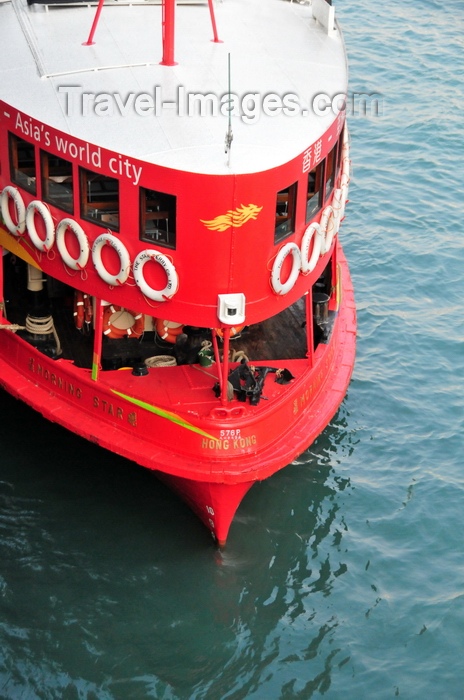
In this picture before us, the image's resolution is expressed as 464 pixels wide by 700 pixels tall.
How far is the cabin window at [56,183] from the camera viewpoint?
14344 mm

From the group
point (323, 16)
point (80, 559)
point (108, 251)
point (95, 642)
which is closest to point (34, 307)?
point (108, 251)

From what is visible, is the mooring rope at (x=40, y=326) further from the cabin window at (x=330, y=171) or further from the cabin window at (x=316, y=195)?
the cabin window at (x=330, y=171)

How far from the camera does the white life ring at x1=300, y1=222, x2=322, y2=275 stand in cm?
1449

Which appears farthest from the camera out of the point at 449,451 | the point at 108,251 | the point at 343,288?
the point at 343,288

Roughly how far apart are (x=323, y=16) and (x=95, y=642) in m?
9.66

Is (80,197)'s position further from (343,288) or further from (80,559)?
(343,288)

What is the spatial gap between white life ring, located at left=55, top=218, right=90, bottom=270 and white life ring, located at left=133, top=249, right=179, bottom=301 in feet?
2.61

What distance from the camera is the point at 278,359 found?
1639 cm

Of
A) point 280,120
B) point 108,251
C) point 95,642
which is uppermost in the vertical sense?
point 280,120

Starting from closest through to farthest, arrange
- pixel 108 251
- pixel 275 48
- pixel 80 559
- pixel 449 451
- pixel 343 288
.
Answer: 1. pixel 108 251
2. pixel 80 559
3. pixel 275 48
4. pixel 449 451
5. pixel 343 288

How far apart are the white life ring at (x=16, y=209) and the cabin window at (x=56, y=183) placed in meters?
0.37

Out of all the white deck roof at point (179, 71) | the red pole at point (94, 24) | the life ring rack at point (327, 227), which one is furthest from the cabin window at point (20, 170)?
the life ring rack at point (327, 227)

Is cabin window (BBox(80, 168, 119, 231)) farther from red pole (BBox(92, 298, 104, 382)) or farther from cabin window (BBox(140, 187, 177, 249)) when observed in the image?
red pole (BBox(92, 298, 104, 382))

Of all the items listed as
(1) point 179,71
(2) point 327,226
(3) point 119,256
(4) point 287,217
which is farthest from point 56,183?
(2) point 327,226
